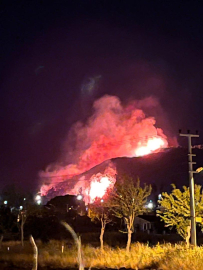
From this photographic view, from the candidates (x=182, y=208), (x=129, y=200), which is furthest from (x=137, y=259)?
(x=129, y=200)

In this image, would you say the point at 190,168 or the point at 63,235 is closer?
the point at 190,168

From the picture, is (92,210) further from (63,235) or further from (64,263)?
(63,235)

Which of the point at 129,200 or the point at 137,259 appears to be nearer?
the point at 137,259

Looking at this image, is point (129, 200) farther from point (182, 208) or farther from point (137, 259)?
point (137, 259)

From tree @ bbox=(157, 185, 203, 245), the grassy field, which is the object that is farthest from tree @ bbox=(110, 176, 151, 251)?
the grassy field

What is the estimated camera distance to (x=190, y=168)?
74.0ft

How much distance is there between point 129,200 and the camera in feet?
99.0

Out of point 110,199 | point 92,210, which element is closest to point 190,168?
point 110,199

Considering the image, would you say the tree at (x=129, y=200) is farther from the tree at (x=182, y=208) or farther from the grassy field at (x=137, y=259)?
the grassy field at (x=137, y=259)

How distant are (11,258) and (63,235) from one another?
85.9ft

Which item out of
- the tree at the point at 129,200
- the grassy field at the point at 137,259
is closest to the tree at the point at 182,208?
the grassy field at the point at 137,259

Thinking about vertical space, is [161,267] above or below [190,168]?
below

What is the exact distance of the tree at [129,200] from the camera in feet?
97.1

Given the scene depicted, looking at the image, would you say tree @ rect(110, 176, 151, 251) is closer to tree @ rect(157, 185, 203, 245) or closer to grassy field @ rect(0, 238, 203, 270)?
tree @ rect(157, 185, 203, 245)
